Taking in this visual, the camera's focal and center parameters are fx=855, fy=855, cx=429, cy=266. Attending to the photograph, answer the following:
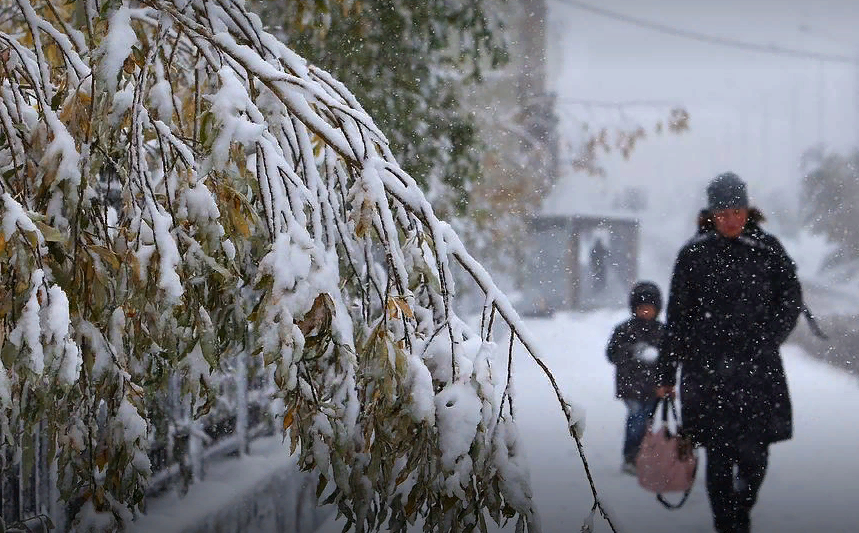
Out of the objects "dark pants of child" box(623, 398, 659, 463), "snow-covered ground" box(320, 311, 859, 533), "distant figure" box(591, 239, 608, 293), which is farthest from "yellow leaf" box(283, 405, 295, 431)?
"distant figure" box(591, 239, 608, 293)

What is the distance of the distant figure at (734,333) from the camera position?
132 inches

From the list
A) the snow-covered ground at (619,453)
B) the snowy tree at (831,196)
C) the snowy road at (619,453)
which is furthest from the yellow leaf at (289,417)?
the snowy tree at (831,196)

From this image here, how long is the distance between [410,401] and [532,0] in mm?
4546

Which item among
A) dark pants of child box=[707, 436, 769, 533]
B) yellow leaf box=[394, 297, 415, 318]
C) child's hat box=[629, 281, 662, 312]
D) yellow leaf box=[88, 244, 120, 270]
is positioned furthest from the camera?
child's hat box=[629, 281, 662, 312]

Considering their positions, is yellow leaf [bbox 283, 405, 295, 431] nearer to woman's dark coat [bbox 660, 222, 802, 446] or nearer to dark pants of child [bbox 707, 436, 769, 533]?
woman's dark coat [bbox 660, 222, 802, 446]

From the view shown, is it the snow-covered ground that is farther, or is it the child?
the snow-covered ground

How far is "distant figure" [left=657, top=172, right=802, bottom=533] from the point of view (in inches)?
132

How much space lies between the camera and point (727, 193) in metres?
3.41

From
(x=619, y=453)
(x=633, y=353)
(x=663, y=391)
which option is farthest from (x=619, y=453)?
(x=663, y=391)

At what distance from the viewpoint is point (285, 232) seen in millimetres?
1330

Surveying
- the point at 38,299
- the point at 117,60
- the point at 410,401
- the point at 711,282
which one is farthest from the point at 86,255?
the point at 711,282

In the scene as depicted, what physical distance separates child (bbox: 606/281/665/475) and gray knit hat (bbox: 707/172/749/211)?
1168 millimetres

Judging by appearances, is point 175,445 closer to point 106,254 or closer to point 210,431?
point 210,431

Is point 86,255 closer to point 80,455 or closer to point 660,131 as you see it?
point 80,455
